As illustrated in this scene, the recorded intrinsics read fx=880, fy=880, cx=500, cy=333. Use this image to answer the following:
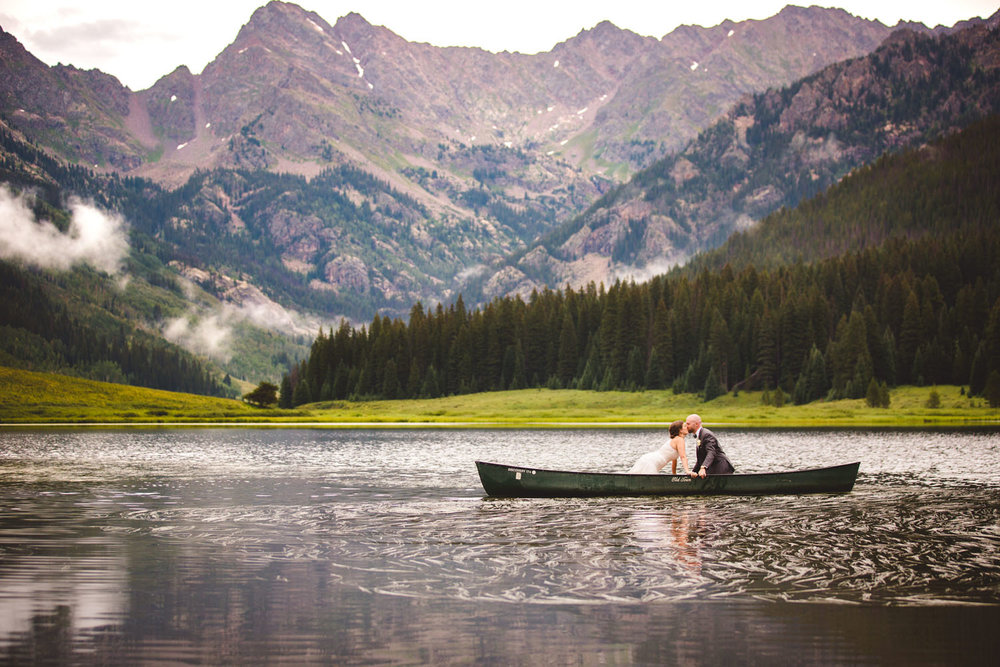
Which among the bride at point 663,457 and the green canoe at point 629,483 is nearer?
the green canoe at point 629,483

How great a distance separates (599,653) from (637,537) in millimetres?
15265

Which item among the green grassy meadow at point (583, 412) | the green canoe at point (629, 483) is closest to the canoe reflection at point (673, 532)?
the green canoe at point (629, 483)

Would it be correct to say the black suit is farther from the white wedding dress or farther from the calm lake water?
the calm lake water

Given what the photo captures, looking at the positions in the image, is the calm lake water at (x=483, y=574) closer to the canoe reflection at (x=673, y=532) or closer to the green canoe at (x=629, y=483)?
the canoe reflection at (x=673, y=532)

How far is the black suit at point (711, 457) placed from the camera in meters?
44.6

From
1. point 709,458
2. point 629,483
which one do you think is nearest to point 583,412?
point 709,458

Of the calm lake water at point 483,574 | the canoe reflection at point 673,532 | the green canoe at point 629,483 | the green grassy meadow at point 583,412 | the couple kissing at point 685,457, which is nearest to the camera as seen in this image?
the calm lake water at point 483,574

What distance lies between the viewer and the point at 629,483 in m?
44.0

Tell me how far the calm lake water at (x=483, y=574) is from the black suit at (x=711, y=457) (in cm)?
165

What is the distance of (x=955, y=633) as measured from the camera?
64.8 ft

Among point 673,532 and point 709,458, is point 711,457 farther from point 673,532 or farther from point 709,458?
point 673,532

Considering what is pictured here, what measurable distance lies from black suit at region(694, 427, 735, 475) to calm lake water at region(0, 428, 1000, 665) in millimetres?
1648

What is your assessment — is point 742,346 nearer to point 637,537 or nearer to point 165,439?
point 165,439

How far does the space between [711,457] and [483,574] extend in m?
21.1
